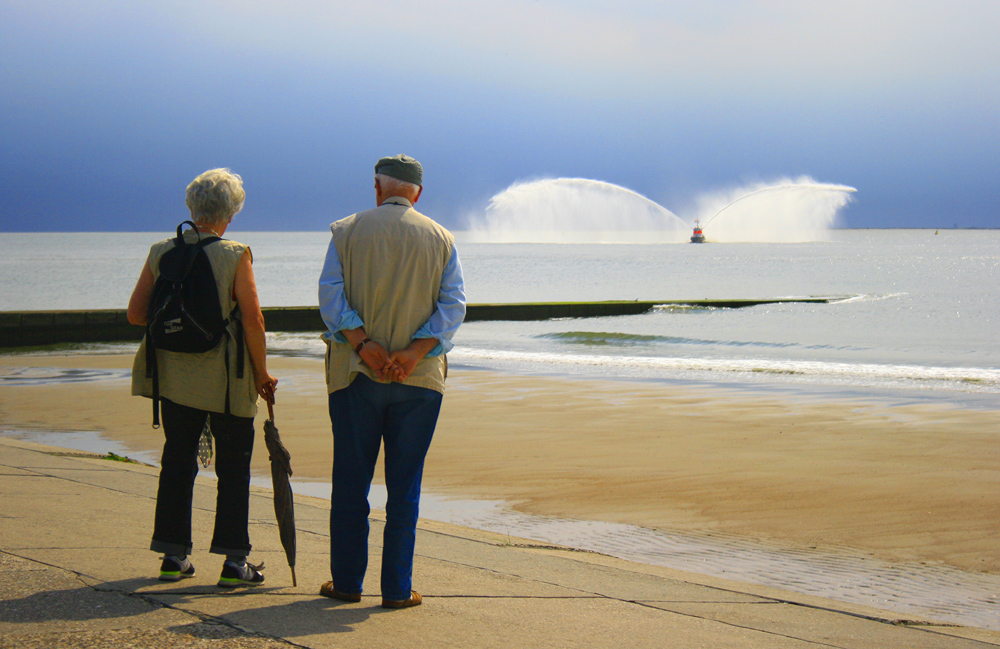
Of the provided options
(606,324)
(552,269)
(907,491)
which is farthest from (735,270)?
(907,491)

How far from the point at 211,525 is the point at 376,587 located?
1.42m

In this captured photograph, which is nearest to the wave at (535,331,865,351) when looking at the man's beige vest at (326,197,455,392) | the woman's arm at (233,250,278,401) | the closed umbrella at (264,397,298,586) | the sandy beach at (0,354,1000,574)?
the sandy beach at (0,354,1000,574)

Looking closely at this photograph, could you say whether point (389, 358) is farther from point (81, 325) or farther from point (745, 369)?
point (81, 325)

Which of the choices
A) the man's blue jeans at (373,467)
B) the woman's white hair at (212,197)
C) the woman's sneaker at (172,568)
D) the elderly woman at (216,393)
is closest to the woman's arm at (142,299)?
the elderly woman at (216,393)

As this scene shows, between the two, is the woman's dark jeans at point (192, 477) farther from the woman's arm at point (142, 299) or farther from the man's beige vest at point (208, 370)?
the woman's arm at point (142, 299)

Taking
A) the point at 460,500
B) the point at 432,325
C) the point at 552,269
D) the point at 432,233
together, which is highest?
the point at 552,269

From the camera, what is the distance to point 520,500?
7.29 metres

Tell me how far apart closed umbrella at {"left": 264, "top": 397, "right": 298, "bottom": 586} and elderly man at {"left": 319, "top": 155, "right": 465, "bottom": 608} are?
28cm

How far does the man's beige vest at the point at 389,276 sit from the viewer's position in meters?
3.54

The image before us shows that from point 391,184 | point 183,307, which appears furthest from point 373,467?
point 391,184

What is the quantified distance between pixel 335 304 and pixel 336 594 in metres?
1.22

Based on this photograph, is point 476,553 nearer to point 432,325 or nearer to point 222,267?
point 432,325

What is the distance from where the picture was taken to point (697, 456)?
911 cm

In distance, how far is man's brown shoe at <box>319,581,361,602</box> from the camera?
11.9 feet
